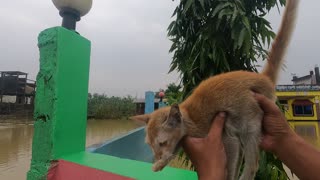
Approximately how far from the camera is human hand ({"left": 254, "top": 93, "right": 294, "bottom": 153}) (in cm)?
118

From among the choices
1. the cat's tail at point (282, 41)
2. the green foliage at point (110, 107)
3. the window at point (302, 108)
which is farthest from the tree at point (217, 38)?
the window at point (302, 108)

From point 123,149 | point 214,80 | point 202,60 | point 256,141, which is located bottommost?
point 123,149

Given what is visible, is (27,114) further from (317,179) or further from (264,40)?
(317,179)

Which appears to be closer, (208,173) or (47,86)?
(208,173)

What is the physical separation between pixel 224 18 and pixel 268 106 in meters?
1.63

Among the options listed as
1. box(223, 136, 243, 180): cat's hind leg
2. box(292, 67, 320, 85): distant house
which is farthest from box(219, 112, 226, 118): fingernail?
box(292, 67, 320, 85): distant house

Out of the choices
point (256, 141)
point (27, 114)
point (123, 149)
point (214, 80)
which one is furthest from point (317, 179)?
point (27, 114)

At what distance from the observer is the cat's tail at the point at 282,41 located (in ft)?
5.24

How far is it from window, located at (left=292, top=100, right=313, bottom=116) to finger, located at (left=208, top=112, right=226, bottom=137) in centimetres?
2154

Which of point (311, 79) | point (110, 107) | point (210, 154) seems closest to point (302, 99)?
point (311, 79)

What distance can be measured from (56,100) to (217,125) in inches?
50.8

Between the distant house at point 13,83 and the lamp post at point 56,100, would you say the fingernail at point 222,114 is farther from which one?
the distant house at point 13,83

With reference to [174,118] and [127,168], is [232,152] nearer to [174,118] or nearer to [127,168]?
[174,118]

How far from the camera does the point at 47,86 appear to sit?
80.6 inches
